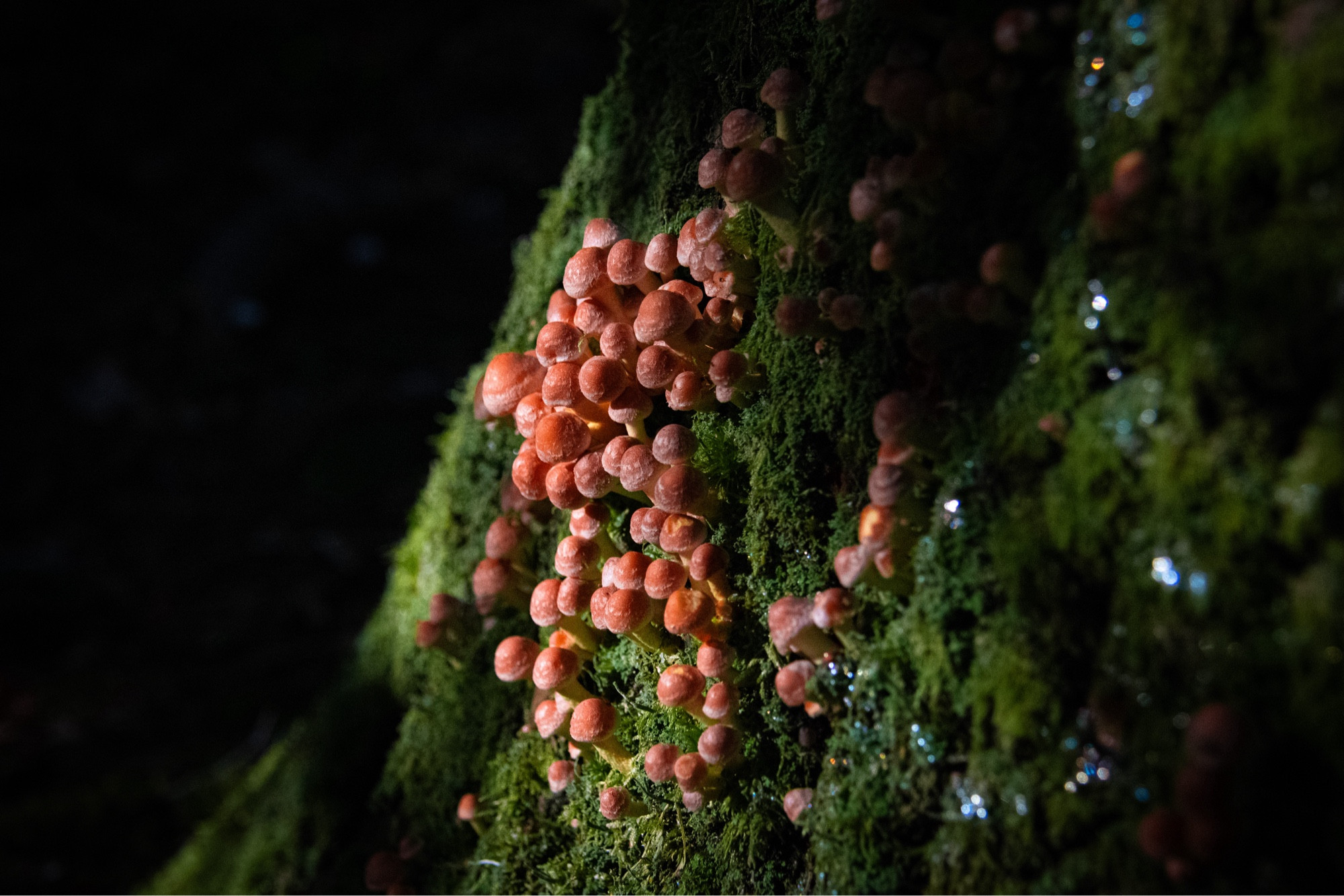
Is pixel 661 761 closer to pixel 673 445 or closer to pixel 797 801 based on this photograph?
pixel 797 801

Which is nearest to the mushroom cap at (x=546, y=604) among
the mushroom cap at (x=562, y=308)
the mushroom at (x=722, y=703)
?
the mushroom at (x=722, y=703)

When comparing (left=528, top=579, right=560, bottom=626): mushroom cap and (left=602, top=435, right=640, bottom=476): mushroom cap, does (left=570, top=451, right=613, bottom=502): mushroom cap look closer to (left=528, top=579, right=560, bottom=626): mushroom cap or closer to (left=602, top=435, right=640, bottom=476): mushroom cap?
(left=602, top=435, right=640, bottom=476): mushroom cap

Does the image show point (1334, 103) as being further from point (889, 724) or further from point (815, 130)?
point (889, 724)

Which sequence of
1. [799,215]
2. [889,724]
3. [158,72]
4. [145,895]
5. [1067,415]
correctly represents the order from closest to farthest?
1. [1067,415]
2. [889,724]
3. [799,215]
4. [145,895]
5. [158,72]

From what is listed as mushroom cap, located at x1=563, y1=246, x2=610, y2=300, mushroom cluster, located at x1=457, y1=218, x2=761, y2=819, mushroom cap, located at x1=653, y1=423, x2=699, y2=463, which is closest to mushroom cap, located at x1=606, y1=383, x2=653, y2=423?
mushroom cluster, located at x1=457, y1=218, x2=761, y2=819

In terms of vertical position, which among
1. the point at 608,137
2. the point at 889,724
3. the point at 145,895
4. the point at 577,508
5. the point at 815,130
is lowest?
the point at 145,895

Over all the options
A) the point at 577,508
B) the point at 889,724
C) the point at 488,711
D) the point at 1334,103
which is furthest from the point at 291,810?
the point at 1334,103

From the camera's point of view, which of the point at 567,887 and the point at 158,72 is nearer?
the point at 567,887

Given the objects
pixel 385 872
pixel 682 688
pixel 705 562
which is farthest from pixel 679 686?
pixel 385 872

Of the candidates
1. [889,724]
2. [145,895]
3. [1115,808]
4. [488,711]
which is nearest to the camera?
[1115,808]
